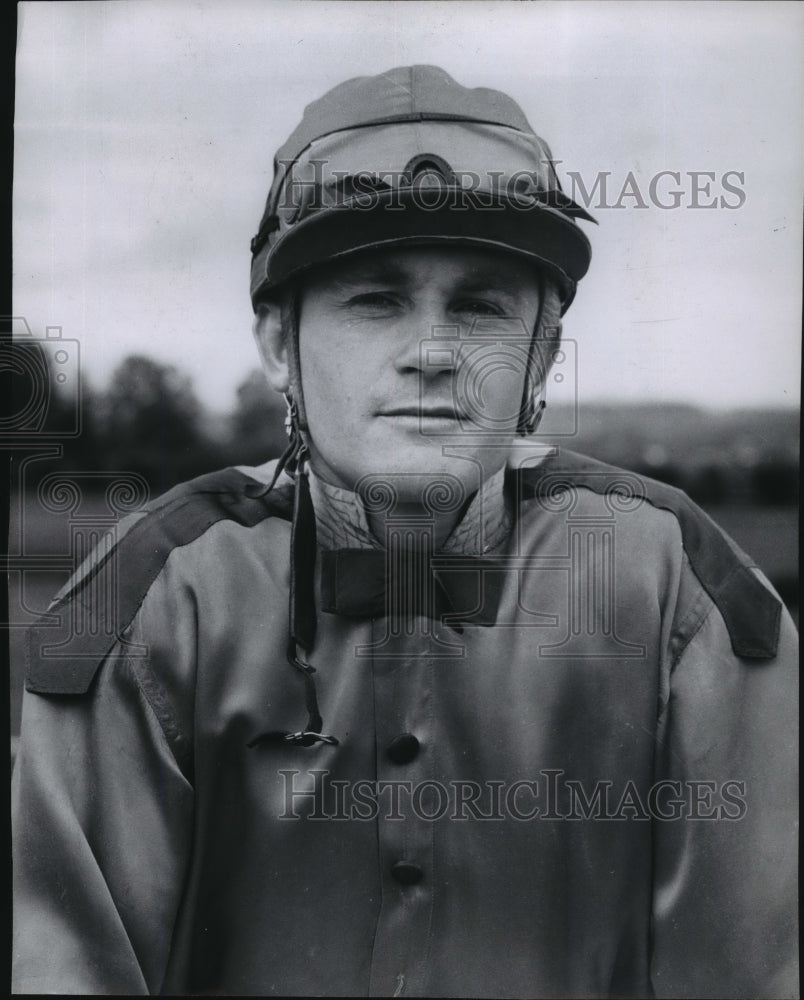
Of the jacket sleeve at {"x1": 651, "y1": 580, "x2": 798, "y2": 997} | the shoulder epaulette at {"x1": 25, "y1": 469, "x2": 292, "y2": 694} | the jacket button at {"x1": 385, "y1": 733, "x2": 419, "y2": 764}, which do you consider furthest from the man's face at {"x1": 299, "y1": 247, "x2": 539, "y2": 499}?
the jacket sleeve at {"x1": 651, "y1": 580, "x2": 798, "y2": 997}

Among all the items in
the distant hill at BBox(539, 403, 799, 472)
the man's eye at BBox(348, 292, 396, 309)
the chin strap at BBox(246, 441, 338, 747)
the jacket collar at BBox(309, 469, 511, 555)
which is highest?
the man's eye at BBox(348, 292, 396, 309)

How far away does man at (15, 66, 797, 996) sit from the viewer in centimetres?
236

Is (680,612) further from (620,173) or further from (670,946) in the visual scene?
(620,173)

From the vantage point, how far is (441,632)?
2.37 meters

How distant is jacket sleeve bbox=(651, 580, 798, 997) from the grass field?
0.17m

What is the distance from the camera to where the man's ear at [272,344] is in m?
2.42

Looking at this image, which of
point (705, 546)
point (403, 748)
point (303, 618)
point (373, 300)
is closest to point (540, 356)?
point (373, 300)

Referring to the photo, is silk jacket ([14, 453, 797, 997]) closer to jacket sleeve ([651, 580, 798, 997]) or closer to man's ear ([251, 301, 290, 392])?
jacket sleeve ([651, 580, 798, 997])

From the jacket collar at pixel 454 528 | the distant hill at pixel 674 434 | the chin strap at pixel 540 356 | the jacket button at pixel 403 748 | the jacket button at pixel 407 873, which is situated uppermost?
the chin strap at pixel 540 356

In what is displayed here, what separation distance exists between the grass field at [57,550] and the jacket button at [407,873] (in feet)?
3.43

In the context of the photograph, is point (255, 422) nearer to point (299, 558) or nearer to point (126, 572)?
point (299, 558)

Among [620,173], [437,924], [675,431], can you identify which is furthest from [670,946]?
[620,173]

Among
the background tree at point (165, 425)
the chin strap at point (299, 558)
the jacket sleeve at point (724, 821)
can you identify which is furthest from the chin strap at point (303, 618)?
the jacket sleeve at point (724, 821)

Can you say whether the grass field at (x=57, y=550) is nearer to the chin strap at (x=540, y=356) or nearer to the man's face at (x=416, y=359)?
the chin strap at (x=540, y=356)
